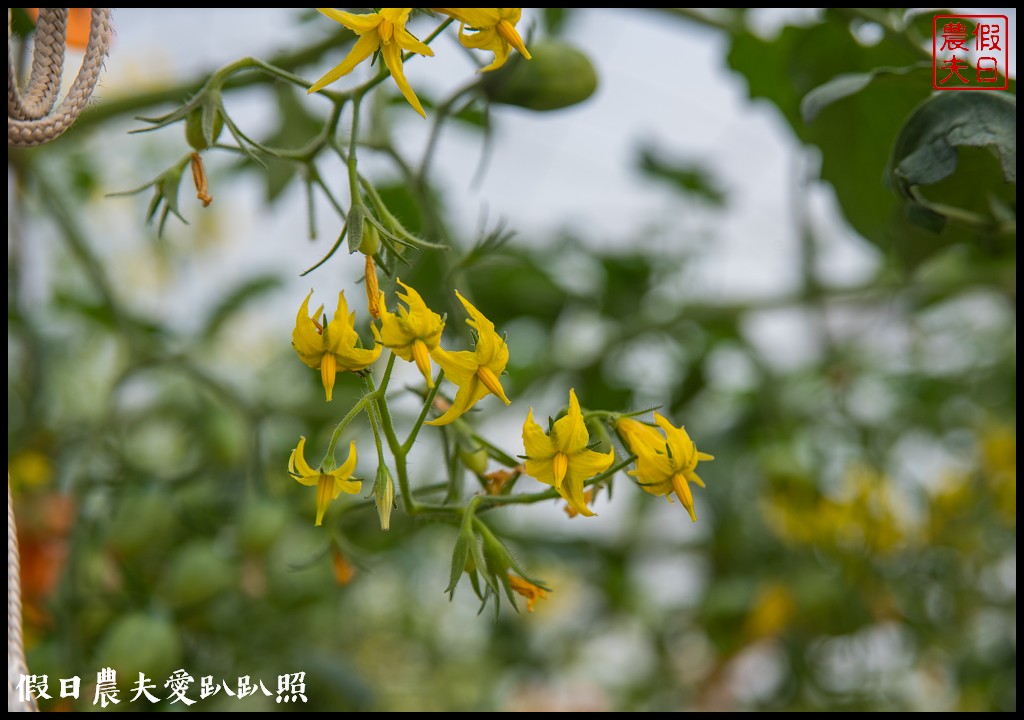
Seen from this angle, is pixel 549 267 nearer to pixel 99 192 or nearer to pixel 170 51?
pixel 99 192

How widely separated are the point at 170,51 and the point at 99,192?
33 centimetres

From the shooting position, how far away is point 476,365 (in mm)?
418

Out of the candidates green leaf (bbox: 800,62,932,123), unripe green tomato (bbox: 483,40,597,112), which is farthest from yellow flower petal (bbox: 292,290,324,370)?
green leaf (bbox: 800,62,932,123)

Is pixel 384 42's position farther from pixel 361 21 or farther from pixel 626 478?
pixel 626 478

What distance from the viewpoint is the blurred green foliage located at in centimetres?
76

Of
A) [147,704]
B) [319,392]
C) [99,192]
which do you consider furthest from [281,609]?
[99,192]

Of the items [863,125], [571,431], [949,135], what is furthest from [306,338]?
[863,125]

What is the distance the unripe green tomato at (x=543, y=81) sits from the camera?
607mm

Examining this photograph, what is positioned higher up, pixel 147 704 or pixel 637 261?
pixel 637 261

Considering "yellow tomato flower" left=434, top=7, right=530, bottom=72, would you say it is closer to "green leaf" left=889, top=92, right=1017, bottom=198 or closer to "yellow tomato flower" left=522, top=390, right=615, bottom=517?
"yellow tomato flower" left=522, top=390, right=615, bottom=517

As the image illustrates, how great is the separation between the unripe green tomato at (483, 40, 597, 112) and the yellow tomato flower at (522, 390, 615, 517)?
257 millimetres

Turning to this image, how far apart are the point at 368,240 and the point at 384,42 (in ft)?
0.27

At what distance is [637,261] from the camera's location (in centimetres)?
118

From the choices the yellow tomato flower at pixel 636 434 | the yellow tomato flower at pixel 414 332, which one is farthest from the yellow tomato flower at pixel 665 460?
the yellow tomato flower at pixel 414 332
